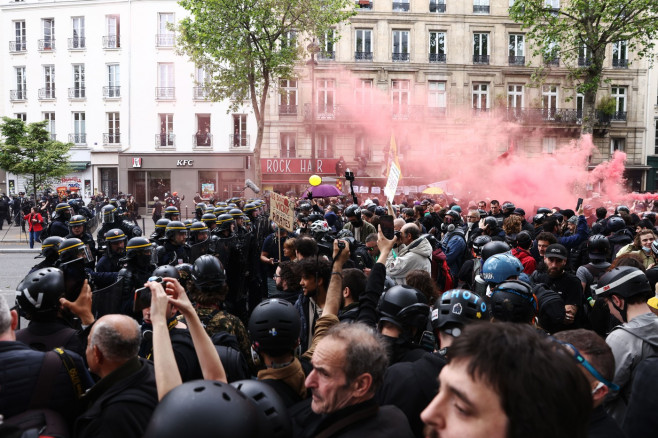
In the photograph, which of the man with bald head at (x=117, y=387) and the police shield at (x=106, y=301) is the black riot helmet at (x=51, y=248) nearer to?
the police shield at (x=106, y=301)

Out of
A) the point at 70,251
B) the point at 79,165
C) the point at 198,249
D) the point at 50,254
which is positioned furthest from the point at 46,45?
the point at 70,251

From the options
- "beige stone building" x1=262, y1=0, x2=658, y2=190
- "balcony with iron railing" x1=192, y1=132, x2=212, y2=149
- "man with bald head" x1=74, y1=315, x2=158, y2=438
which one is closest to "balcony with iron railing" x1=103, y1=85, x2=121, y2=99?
"balcony with iron railing" x1=192, y1=132, x2=212, y2=149

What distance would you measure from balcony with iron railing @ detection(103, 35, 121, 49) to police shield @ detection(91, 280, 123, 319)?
3331cm

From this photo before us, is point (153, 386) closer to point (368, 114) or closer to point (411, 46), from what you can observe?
point (368, 114)

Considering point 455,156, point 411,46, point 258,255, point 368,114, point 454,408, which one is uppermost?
point 411,46

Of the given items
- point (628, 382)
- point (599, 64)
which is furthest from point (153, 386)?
point (599, 64)

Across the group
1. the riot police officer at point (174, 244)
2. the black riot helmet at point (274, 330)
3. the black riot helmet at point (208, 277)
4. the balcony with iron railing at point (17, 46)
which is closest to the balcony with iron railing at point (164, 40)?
the balcony with iron railing at point (17, 46)

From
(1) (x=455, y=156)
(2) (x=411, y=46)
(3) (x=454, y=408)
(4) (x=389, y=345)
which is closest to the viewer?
(3) (x=454, y=408)

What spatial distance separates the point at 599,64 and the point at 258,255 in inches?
900

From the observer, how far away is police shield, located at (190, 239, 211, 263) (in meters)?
7.54

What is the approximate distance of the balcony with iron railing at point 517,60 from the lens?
33625mm

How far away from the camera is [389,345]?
2.82 metres

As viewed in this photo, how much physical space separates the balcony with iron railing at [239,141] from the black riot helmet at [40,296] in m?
30.7

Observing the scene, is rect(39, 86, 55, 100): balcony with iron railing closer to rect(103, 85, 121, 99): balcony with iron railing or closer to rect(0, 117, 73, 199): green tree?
rect(103, 85, 121, 99): balcony with iron railing
